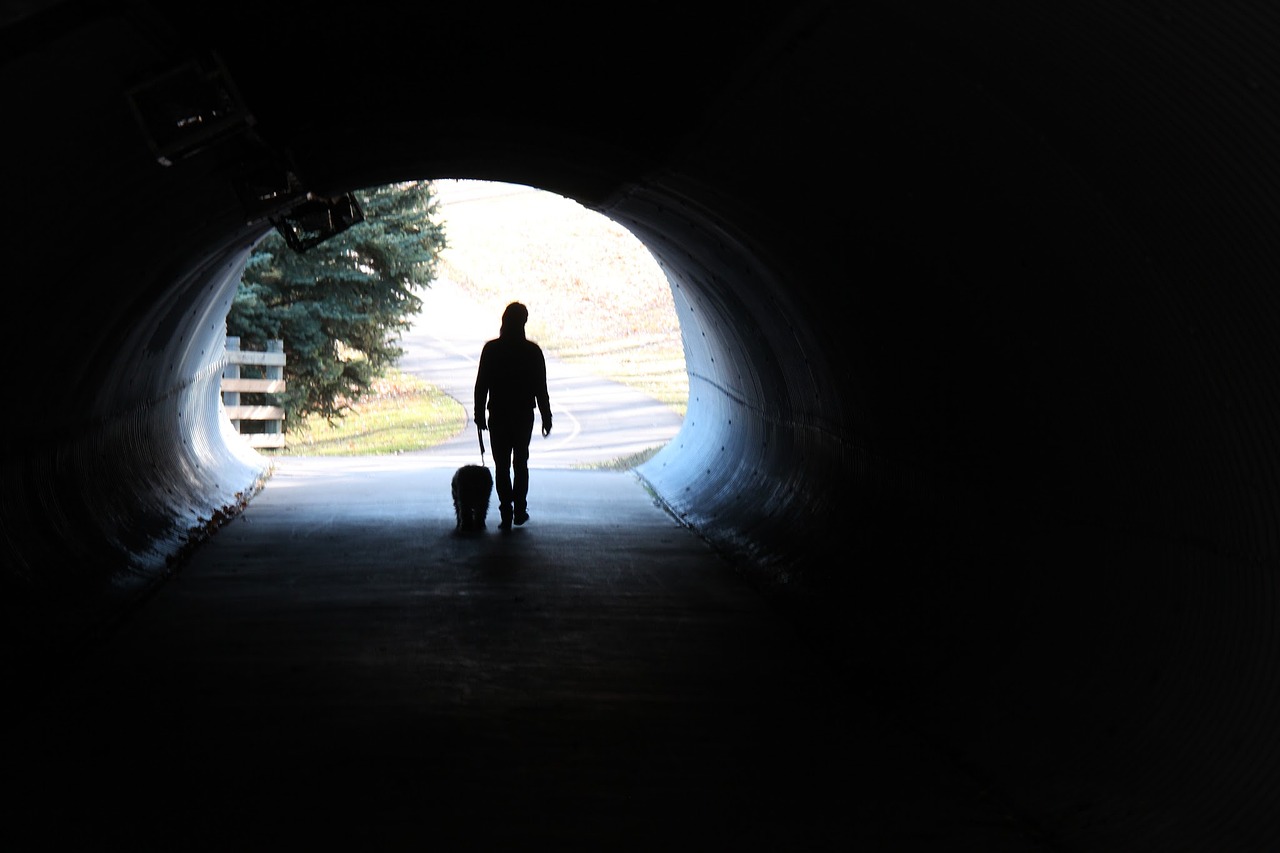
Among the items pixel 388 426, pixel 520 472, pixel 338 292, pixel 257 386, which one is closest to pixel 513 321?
pixel 520 472

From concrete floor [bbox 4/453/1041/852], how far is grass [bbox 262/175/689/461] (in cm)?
1301

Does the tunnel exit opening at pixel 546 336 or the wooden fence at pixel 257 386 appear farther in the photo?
the tunnel exit opening at pixel 546 336

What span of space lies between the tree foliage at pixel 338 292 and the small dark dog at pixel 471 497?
9455 millimetres

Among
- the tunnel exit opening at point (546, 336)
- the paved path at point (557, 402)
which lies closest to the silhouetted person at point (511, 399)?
the paved path at point (557, 402)

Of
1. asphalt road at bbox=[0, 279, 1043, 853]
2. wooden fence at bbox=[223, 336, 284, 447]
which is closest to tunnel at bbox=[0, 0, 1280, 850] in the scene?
asphalt road at bbox=[0, 279, 1043, 853]

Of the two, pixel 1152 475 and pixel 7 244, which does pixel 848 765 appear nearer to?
pixel 1152 475

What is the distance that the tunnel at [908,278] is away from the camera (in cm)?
465

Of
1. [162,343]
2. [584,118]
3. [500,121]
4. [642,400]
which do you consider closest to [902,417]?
[584,118]

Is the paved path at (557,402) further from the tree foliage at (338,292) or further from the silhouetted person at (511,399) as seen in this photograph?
the silhouetted person at (511,399)

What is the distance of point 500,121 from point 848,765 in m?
5.04

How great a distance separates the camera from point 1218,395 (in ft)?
15.9

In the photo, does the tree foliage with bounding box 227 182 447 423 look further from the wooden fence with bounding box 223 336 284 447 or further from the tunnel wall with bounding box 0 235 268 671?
the tunnel wall with bounding box 0 235 268 671

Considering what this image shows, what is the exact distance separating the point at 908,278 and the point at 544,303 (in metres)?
50.6

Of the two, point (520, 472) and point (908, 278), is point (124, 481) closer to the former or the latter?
point (520, 472)
